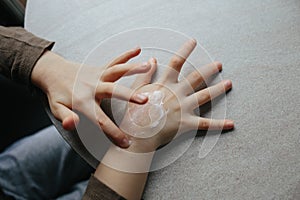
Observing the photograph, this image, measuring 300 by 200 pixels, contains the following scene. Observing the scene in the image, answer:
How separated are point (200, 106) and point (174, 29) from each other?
0.16 metres

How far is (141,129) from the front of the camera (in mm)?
510

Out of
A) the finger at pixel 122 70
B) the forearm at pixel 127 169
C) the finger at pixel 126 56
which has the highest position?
the finger at pixel 126 56

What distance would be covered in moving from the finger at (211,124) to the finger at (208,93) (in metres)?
0.03

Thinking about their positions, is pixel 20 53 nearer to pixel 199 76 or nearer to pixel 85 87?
pixel 85 87

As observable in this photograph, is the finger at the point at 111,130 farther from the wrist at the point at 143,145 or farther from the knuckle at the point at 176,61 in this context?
the knuckle at the point at 176,61

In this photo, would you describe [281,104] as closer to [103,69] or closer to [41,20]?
[103,69]

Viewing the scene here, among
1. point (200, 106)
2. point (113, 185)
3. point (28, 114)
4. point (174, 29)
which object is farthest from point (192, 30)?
point (28, 114)

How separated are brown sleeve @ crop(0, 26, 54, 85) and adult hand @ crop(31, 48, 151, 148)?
0.04 ft

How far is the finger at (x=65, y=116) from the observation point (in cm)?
48

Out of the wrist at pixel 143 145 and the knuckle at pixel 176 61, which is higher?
the knuckle at pixel 176 61

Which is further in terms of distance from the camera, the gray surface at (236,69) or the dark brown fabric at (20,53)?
the dark brown fabric at (20,53)

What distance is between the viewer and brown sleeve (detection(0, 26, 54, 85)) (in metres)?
0.56

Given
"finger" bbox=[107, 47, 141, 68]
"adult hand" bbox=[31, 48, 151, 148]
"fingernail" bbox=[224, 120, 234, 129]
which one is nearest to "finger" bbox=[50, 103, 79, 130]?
"adult hand" bbox=[31, 48, 151, 148]

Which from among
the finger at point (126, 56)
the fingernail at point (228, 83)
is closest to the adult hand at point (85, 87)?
the finger at point (126, 56)
